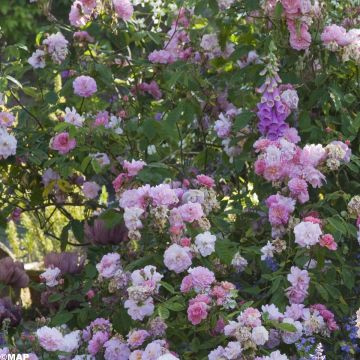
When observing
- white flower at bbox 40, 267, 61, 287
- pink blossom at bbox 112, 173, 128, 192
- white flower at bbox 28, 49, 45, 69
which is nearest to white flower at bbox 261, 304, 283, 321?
pink blossom at bbox 112, 173, 128, 192

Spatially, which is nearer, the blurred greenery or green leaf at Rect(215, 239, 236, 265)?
green leaf at Rect(215, 239, 236, 265)

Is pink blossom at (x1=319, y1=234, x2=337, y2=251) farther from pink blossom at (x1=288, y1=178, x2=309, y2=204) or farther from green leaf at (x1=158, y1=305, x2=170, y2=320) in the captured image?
green leaf at (x1=158, y1=305, x2=170, y2=320)

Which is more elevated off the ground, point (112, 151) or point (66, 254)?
point (112, 151)

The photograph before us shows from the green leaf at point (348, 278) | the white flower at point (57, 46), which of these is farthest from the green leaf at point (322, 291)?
the white flower at point (57, 46)

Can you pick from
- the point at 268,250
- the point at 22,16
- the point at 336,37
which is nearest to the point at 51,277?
the point at 268,250

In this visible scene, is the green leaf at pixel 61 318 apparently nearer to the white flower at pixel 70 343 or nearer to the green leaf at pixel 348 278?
the white flower at pixel 70 343

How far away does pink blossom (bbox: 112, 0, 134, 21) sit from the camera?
337 cm

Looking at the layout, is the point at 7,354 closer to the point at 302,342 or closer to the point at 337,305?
the point at 302,342

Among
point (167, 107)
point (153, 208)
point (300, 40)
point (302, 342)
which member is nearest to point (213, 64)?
point (167, 107)

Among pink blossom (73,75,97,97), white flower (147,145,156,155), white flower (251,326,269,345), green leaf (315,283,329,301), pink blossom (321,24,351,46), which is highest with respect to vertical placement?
pink blossom (321,24,351,46)

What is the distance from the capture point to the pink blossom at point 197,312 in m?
2.50

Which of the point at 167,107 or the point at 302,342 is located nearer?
the point at 302,342

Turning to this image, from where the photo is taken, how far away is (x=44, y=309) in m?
5.08

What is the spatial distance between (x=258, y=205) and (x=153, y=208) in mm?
658
